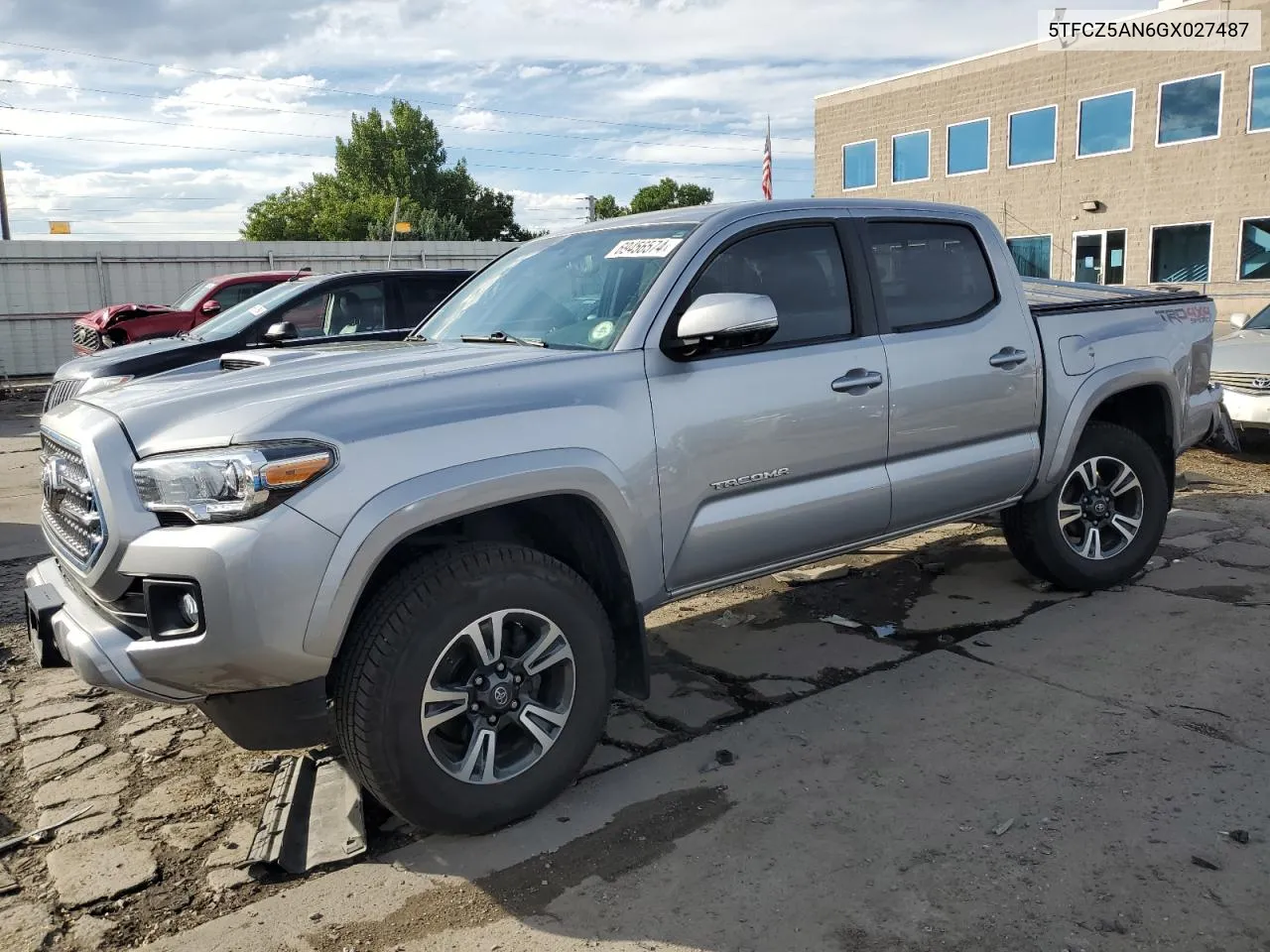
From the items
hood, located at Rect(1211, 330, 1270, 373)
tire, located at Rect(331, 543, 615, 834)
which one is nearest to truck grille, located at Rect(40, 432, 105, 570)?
tire, located at Rect(331, 543, 615, 834)

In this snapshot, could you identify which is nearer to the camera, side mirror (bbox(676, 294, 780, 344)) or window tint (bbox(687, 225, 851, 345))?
side mirror (bbox(676, 294, 780, 344))

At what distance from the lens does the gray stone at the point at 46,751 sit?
12.0 ft

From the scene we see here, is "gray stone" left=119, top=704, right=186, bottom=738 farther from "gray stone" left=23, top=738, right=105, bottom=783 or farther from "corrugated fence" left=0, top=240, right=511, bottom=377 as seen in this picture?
"corrugated fence" left=0, top=240, right=511, bottom=377

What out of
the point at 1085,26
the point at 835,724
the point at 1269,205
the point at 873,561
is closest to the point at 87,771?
the point at 835,724

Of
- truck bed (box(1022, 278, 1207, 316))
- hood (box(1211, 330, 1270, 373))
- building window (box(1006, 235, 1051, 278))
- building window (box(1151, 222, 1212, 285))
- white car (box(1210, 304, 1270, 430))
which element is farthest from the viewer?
building window (box(1006, 235, 1051, 278))

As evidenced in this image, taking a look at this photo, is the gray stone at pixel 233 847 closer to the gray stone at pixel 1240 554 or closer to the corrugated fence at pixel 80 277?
the gray stone at pixel 1240 554

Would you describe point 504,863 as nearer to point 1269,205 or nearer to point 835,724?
point 835,724

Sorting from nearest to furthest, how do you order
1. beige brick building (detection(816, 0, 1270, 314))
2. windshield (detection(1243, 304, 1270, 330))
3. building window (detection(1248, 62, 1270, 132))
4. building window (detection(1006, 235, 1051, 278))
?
1. windshield (detection(1243, 304, 1270, 330))
2. building window (detection(1248, 62, 1270, 132))
3. beige brick building (detection(816, 0, 1270, 314))
4. building window (detection(1006, 235, 1051, 278))

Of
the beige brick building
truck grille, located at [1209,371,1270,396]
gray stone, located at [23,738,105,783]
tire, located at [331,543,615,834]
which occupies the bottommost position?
gray stone, located at [23,738,105,783]

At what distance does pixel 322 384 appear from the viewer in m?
3.04

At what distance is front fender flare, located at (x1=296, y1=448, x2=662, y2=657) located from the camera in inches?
107

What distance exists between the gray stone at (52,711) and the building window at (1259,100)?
2406 centimetres

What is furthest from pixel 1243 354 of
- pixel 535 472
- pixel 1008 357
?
pixel 535 472

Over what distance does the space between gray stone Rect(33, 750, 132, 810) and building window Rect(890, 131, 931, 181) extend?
27.6m
